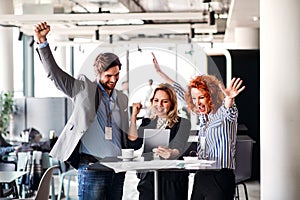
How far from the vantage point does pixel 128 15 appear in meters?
9.93

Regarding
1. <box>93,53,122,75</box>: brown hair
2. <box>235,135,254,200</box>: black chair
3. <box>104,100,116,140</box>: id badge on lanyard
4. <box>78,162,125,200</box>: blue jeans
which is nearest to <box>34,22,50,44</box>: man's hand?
<box>93,53,122,75</box>: brown hair

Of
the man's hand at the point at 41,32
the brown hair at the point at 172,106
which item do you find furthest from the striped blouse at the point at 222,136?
the man's hand at the point at 41,32

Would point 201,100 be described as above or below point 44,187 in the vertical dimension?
above

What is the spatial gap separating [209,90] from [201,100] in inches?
4.4

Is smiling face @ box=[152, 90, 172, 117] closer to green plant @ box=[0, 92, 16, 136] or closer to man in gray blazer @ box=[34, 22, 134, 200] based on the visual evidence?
man in gray blazer @ box=[34, 22, 134, 200]

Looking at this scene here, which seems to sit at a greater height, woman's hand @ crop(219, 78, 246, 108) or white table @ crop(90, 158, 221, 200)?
woman's hand @ crop(219, 78, 246, 108)

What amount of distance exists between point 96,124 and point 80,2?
8034 mm

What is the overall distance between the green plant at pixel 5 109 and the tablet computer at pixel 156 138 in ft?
21.3

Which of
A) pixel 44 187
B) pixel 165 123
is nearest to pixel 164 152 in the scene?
pixel 165 123

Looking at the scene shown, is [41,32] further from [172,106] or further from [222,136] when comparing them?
[222,136]

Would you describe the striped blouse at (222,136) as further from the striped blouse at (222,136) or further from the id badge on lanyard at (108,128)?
the id badge on lanyard at (108,128)

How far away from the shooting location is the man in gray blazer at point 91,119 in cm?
479

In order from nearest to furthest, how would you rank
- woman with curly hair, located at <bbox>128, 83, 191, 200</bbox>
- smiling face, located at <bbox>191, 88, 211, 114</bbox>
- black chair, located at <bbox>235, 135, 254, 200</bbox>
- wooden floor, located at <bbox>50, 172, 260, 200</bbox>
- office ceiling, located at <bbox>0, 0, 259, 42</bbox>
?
woman with curly hair, located at <bbox>128, 83, 191, 200</bbox> → smiling face, located at <bbox>191, 88, 211, 114</bbox> → black chair, located at <bbox>235, 135, 254, 200</bbox> → wooden floor, located at <bbox>50, 172, 260, 200</bbox> → office ceiling, located at <bbox>0, 0, 259, 42</bbox>

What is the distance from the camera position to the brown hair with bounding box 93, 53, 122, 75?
4.82m
